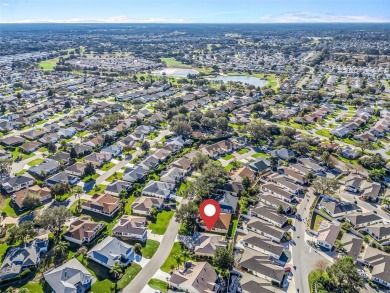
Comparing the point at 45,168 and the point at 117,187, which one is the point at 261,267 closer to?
the point at 117,187

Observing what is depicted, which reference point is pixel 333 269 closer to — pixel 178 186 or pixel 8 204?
pixel 178 186

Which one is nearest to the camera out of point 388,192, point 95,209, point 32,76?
point 95,209

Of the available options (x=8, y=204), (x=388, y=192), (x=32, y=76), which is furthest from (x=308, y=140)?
(x=32, y=76)

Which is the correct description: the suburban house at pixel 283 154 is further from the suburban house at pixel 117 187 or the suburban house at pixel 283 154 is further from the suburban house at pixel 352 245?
the suburban house at pixel 117 187

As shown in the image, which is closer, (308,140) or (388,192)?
(388,192)

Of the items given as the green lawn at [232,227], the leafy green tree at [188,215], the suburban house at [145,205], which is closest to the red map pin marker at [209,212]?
the leafy green tree at [188,215]

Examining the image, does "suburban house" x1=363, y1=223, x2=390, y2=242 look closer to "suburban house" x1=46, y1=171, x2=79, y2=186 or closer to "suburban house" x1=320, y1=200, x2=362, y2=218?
"suburban house" x1=320, y1=200, x2=362, y2=218

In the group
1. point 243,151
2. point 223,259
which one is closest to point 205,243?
point 223,259
